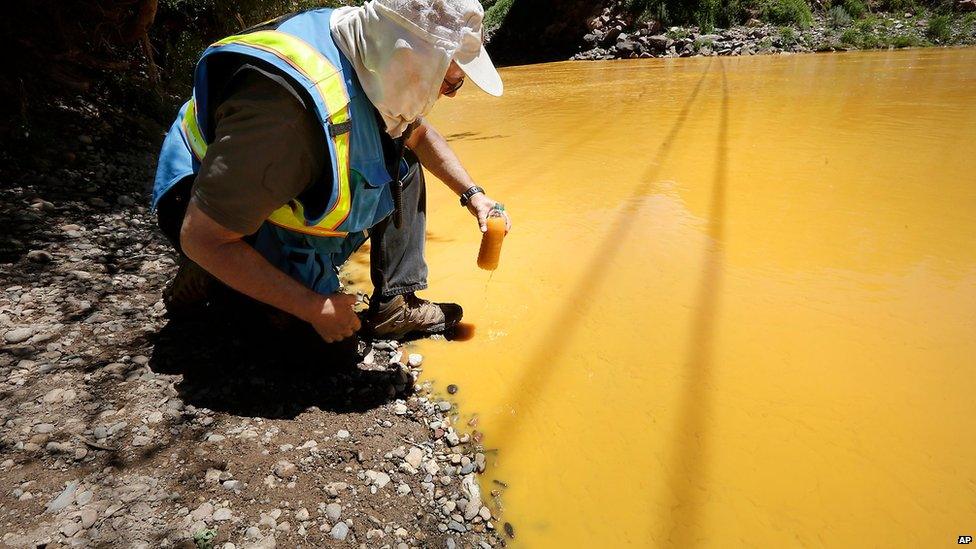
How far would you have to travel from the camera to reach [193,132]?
153cm

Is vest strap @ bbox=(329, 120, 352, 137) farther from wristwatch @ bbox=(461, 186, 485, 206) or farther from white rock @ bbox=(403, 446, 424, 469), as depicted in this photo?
white rock @ bbox=(403, 446, 424, 469)

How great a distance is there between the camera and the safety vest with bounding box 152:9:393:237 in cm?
123

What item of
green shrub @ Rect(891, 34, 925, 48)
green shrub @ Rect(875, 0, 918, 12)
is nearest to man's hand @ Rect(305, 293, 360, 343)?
green shrub @ Rect(891, 34, 925, 48)

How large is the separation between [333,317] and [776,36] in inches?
631

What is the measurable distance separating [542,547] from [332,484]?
60cm

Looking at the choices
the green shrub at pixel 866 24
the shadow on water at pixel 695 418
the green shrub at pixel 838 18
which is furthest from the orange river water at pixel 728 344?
the green shrub at pixel 838 18

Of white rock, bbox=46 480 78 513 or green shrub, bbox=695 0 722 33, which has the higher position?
green shrub, bbox=695 0 722 33

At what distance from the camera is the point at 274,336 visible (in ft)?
6.13

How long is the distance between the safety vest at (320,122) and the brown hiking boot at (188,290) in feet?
0.89

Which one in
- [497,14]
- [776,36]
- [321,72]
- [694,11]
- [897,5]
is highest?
[497,14]

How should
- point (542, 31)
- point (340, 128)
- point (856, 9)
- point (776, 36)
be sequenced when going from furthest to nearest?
point (542, 31) → point (856, 9) → point (776, 36) → point (340, 128)

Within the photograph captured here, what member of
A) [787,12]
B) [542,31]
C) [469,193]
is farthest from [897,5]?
[469,193]

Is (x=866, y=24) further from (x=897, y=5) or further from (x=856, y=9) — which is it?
(x=897, y=5)

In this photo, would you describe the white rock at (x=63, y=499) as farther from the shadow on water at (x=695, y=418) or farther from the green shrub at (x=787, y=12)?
the green shrub at (x=787, y=12)
